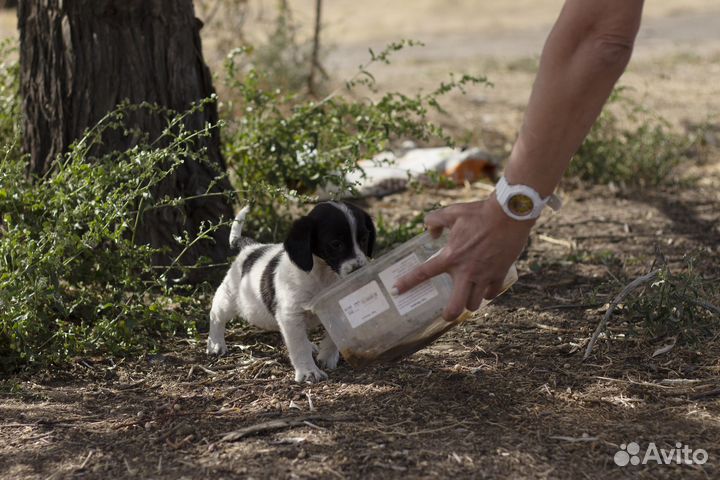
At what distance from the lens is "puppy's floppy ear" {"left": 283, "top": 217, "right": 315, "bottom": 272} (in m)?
4.41

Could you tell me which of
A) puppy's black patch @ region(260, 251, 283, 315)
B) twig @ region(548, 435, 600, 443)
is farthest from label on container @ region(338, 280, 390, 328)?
twig @ region(548, 435, 600, 443)

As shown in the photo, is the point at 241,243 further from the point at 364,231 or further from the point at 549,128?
the point at 549,128

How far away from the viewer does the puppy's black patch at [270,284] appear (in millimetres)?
4672

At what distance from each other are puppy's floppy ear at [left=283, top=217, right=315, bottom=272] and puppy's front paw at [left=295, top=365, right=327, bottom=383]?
0.45 metres

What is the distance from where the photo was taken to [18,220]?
4781 mm

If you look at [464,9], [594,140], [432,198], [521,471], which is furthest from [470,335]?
[464,9]

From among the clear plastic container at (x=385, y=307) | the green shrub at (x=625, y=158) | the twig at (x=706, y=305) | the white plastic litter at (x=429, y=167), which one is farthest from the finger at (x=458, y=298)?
the green shrub at (x=625, y=158)

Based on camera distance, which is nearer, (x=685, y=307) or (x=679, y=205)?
(x=685, y=307)

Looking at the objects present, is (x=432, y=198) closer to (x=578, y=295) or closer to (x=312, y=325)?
(x=578, y=295)

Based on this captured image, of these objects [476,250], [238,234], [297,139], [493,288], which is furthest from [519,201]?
[297,139]

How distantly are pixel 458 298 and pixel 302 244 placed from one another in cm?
129

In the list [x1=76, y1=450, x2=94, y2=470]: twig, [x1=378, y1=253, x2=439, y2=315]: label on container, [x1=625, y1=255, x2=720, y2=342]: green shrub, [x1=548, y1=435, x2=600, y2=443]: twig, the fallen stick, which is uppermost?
[x1=378, y1=253, x2=439, y2=315]: label on container

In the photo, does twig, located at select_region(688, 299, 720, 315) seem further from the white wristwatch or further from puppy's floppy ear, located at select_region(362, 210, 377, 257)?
the white wristwatch

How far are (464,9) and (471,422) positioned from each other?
21.5 metres
